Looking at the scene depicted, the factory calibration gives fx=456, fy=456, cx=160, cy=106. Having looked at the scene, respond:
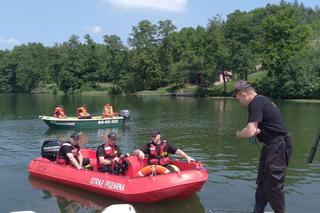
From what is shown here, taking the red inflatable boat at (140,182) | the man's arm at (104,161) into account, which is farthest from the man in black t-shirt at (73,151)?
the man's arm at (104,161)

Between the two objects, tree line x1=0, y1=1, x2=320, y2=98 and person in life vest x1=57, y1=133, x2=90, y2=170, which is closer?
person in life vest x1=57, y1=133, x2=90, y2=170

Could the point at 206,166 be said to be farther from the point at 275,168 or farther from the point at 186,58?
the point at 186,58

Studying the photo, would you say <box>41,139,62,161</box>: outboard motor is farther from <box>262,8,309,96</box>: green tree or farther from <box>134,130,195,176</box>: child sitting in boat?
<box>262,8,309,96</box>: green tree

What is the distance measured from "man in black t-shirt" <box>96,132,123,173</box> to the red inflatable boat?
1.07ft

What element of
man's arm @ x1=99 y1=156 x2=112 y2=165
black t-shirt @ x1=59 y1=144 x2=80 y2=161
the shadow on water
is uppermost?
black t-shirt @ x1=59 y1=144 x2=80 y2=161

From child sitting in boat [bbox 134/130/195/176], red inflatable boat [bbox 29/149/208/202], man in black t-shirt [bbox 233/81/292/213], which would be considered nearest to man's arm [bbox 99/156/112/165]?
red inflatable boat [bbox 29/149/208/202]

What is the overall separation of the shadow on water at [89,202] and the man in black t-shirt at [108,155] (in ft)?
2.43

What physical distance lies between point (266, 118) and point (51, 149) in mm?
8986

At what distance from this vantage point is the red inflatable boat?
33.6 ft

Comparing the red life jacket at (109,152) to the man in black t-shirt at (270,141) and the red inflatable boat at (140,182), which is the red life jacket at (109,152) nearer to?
the red inflatable boat at (140,182)

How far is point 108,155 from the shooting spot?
38.7 ft

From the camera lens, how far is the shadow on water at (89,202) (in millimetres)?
→ 10523

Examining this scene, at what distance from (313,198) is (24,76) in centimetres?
10328

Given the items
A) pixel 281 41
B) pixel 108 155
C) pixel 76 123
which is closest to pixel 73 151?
pixel 108 155
